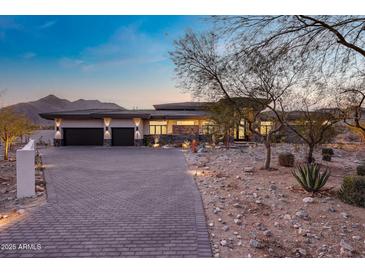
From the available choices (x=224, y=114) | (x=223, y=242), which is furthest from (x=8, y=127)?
(x=223, y=242)

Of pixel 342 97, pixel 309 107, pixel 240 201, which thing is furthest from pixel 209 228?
pixel 309 107

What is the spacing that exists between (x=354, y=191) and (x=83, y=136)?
70.6ft

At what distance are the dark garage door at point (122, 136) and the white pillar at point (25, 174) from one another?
15.4 meters

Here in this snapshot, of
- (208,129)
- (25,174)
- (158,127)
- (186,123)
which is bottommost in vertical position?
(25,174)

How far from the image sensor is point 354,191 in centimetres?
534

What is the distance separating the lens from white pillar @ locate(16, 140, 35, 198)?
19.9 ft

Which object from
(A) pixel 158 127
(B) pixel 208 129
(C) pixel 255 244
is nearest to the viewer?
(C) pixel 255 244

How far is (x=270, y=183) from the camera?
739cm

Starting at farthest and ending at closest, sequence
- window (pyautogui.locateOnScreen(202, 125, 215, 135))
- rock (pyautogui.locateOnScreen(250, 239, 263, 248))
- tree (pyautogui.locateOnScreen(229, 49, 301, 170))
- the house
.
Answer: the house, window (pyautogui.locateOnScreen(202, 125, 215, 135)), tree (pyautogui.locateOnScreen(229, 49, 301, 170)), rock (pyautogui.locateOnScreen(250, 239, 263, 248))

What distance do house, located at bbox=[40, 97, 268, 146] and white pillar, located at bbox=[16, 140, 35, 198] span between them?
14.8 meters

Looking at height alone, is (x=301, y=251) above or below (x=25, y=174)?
below

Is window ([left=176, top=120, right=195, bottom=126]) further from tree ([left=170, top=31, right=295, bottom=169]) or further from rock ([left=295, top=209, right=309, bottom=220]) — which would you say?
rock ([left=295, top=209, right=309, bottom=220])

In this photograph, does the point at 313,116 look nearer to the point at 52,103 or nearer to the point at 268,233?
the point at 268,233

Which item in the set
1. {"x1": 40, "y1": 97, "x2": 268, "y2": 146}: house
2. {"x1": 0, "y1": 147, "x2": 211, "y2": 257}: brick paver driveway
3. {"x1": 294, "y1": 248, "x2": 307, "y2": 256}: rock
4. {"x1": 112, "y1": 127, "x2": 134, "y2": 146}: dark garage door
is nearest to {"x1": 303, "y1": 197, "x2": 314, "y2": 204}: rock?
{"x1": 294, "y1": 248, "x2": 307, "y2": 256}: rock
